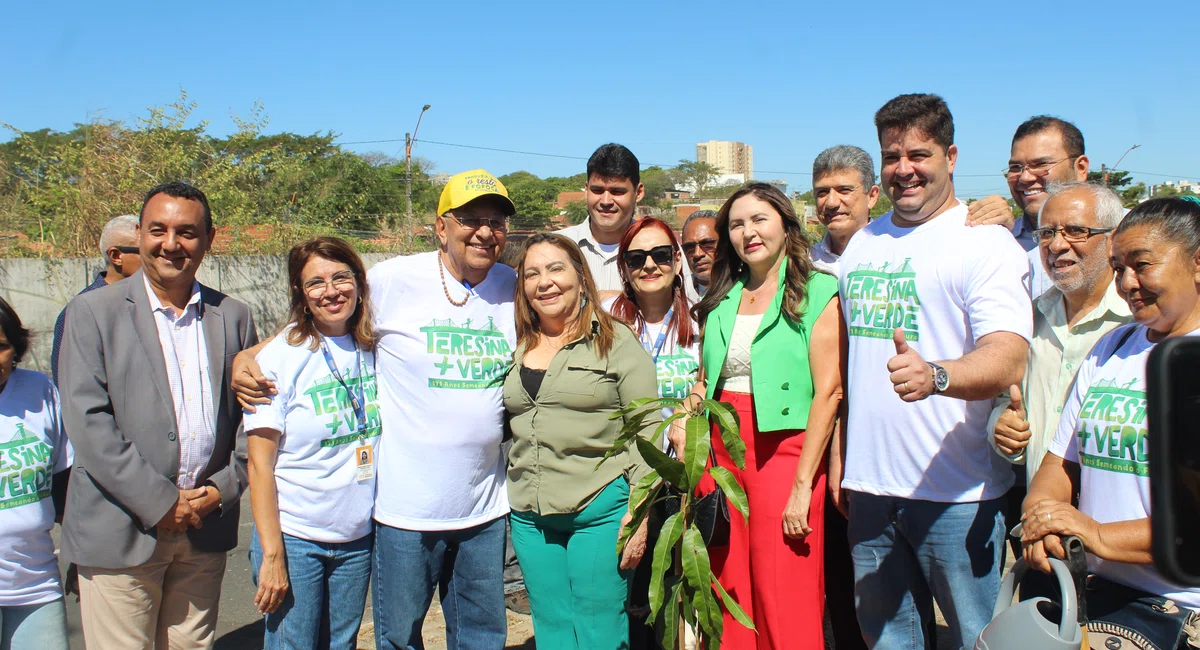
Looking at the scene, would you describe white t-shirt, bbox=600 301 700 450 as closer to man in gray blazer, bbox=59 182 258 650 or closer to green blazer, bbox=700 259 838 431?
green blazer, bbox=700 259 838 431

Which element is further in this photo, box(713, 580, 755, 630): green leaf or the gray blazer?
the gray blazer

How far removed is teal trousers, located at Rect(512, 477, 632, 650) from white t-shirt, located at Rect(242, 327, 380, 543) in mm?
717

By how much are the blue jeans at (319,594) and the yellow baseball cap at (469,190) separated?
4.69 feet

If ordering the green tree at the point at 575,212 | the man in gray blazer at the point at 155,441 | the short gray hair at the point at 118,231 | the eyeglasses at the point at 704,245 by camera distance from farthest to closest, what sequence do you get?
1. the green tree at the point at 575,212
2. the short gray hair at the point at 118,231
3. the eyeglasses at the point at 704,245
4. the man in gray blazer at the point at 155,441

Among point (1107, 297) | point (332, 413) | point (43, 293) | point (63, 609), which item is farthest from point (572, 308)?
point (43, 293)

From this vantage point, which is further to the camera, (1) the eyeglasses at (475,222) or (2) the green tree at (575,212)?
(2) the green tree at (575,212)

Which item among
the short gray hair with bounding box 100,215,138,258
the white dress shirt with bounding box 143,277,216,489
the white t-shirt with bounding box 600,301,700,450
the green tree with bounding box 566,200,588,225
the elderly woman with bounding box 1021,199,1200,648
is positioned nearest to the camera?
the elderly woman with bounding box 1021,199,1200,648

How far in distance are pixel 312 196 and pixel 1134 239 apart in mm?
17256

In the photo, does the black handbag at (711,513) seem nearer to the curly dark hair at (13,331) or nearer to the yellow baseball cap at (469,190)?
the yellow baseball cap at (469,190)

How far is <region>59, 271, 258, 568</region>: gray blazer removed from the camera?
3.00 m

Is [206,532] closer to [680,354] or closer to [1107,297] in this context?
[680,354]

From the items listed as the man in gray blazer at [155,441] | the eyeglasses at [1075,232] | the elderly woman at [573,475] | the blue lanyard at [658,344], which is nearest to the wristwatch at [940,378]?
the eyeglasses at [1075,232]

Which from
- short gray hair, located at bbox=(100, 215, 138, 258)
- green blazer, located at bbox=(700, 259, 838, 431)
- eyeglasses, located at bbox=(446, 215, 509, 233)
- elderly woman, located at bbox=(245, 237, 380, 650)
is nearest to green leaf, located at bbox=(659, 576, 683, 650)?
green blazer, located at bbox=(700, 259, 838, 431)

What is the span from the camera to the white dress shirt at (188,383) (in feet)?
10.5
